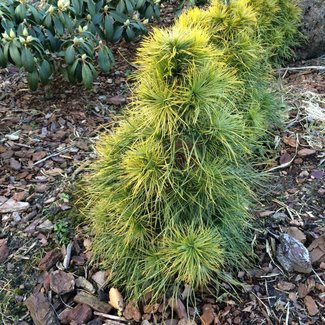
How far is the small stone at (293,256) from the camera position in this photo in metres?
1.63

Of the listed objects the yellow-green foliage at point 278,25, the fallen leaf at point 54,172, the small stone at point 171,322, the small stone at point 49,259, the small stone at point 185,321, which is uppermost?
the yellow-green foliage at point 278,25

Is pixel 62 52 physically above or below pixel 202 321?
above

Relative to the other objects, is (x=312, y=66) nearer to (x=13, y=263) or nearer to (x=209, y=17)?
Result: (x=209, y=17)

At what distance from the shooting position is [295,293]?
159 centimetres

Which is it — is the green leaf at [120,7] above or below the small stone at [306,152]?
above

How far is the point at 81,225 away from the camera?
1855 millimetres

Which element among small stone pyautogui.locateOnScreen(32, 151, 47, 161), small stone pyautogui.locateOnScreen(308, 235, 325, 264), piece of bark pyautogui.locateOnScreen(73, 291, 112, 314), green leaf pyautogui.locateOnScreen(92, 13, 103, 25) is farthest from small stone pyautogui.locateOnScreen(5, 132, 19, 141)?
small stone pyautogui.locateOnScreen(308, 235, 325, 264)

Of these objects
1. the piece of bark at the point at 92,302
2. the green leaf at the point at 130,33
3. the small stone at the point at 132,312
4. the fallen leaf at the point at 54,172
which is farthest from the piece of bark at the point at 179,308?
the green leaf at the point at 130,33

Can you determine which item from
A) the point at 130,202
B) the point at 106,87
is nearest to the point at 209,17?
the point at 106,87

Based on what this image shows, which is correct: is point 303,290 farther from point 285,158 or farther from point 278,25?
→ point 278,25

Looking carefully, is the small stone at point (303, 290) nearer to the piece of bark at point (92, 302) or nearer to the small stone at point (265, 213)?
the small stone at point (265, 213)

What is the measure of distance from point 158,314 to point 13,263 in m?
0.60

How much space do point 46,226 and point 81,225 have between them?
14 centimetres

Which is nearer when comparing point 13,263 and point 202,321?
point 202,321
